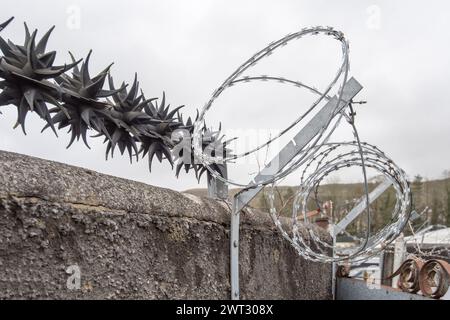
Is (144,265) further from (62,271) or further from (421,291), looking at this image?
(421,291)

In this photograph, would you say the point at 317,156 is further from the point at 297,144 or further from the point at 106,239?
the point at 106,239

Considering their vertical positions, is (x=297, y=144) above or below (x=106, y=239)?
above

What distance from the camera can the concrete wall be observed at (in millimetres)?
1599

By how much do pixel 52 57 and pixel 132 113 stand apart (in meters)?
0.73

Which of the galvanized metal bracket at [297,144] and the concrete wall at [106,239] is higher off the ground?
the galvanized metal bracket at [297,144]

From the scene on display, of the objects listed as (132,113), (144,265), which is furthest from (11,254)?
(132,113)

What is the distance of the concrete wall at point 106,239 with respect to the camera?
5.24ft

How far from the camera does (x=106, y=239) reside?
6.36 feet

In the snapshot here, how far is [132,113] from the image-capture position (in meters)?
2.52

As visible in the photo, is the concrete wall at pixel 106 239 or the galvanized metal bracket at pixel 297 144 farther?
the galvanized metal bracket at pixel 297 144

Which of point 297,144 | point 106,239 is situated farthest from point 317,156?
point 106,239

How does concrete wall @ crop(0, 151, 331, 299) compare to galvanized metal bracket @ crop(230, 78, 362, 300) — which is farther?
galvanized metal bracket @ crop(230, 78, 362, 300)

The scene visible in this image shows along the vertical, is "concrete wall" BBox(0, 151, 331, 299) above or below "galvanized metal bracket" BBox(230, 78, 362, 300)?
below

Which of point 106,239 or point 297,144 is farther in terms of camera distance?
point 297,144
